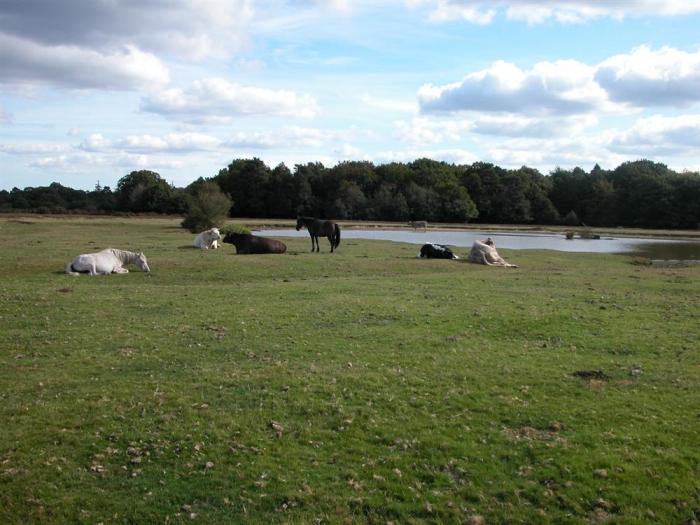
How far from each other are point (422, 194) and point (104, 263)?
87162mm

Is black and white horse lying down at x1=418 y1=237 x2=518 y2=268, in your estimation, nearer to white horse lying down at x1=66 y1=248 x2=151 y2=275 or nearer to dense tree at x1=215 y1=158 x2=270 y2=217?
white horse lying down at x1=66 y1=248 x2=151 y2=275

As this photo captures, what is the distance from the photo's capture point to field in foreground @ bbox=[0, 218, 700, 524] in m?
5.96

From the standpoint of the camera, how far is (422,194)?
105 m

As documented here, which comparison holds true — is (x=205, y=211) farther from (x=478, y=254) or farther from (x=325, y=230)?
(x=478, y=254)

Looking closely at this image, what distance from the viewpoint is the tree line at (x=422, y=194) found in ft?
317

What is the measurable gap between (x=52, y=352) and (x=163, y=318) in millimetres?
3074

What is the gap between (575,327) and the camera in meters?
13.4

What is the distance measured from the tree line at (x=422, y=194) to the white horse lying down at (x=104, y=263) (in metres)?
75.0

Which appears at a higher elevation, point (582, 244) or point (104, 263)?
point (104, 263)

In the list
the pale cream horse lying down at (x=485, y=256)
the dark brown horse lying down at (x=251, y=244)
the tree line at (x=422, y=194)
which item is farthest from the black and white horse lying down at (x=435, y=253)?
the tree line at (x=422, y=194)

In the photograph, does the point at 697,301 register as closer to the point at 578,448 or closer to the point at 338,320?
the point at 338,320

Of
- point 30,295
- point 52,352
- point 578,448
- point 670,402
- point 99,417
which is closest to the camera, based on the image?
point 578,448

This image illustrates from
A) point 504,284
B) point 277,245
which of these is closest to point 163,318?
point 504,284

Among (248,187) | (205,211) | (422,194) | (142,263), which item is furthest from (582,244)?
(248,187)
